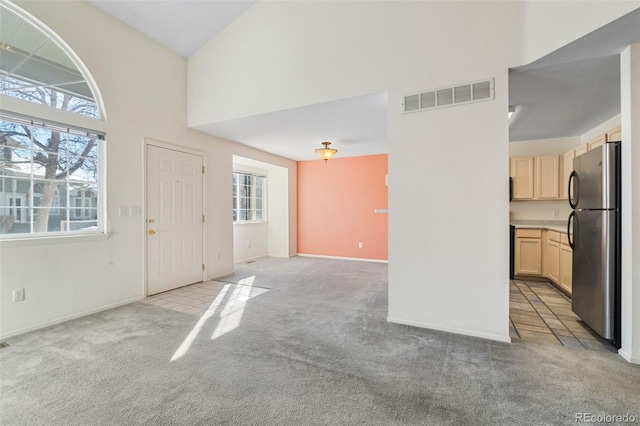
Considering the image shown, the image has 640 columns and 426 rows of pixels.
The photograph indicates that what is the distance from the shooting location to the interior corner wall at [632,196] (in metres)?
2.13

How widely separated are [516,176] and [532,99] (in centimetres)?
202

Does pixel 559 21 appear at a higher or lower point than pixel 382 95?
higher

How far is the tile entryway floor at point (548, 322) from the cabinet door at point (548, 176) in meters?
1.58

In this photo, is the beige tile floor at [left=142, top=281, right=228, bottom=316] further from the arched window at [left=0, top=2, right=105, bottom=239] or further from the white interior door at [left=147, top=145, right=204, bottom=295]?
the arched window at [left=0, top=2, right=105, bottom=239]

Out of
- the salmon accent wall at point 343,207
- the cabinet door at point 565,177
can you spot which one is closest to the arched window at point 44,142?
the salmon accent wall at point 343,207

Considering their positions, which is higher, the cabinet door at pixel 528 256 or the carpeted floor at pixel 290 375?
the cabinet door at pixel 528 256

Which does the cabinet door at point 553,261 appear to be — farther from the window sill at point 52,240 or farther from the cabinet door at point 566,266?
the window sill at point 52,240

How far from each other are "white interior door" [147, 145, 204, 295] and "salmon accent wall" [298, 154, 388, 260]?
10.6 feet

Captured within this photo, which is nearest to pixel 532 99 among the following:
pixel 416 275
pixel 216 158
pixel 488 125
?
pixel 488 125

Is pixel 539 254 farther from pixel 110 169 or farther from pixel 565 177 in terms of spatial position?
pixel 110 169

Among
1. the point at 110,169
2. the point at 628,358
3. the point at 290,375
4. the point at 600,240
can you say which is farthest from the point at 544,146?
the point at 110,169

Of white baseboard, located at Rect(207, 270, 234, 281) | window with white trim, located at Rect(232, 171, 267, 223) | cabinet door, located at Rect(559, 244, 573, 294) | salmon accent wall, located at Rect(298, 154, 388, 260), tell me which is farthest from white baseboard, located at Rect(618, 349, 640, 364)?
window with white trim, located at Rect(232, 171, 267, 223)

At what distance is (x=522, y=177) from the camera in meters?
4.77

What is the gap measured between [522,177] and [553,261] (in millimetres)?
1463
